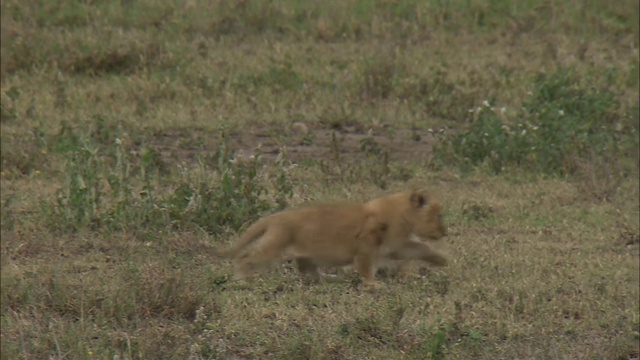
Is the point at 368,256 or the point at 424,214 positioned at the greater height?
the point at 424,214

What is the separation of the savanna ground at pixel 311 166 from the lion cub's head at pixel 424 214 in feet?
0.81

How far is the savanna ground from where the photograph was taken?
6.48m

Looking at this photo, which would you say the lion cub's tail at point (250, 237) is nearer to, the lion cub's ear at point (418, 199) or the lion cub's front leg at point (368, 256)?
the lion cub's front leg at point (368, 256)

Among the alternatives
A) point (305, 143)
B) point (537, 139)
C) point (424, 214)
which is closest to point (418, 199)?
point (424, 214)

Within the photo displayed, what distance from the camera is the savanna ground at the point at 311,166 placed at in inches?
255

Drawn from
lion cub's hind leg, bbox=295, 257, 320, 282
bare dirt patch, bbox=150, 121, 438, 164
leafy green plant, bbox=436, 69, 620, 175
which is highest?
lion cub's hind leg, bbox=295, 257, 320, 282

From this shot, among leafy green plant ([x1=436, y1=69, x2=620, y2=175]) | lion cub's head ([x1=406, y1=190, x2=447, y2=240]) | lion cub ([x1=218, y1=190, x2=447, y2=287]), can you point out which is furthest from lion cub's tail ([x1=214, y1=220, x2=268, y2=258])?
leafy green plant ([x1=436, y1=69, x2=620, y2=175])

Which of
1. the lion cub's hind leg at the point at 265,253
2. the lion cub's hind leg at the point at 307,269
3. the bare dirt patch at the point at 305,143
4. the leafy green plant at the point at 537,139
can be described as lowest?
the bare dirt patch at the point at 305,143

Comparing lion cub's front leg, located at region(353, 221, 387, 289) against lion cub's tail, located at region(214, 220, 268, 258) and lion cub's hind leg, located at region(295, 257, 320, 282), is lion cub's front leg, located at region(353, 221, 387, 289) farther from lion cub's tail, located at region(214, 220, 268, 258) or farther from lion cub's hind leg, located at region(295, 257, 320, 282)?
lion cub's tail, located at region(214, 220, 268, 258)

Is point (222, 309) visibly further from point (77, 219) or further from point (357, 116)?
point (357, 116)

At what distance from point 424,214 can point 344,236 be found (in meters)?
0.51

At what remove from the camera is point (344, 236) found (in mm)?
7188

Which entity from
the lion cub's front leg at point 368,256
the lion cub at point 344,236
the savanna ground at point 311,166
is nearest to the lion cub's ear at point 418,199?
the lion cub at point 344,236

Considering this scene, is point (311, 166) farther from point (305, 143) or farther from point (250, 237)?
point (250, 237)
